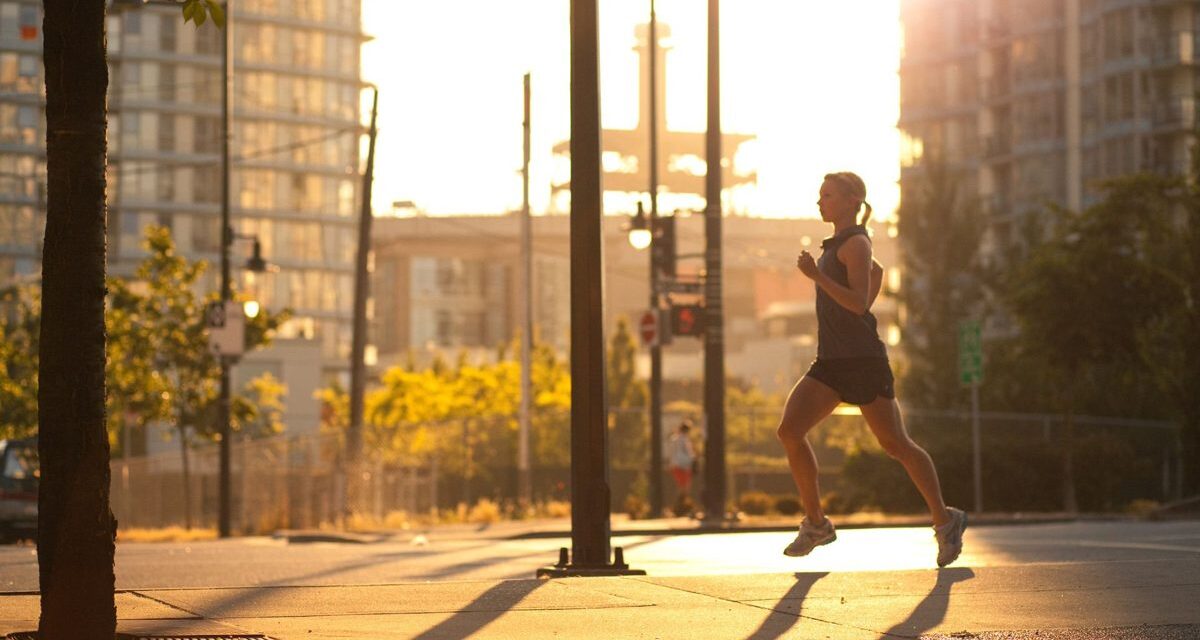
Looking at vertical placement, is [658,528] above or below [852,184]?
below

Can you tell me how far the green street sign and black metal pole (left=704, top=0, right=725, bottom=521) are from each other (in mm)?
3845

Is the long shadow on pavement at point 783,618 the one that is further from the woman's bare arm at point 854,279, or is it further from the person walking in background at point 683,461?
the person walking in background at point 683,461

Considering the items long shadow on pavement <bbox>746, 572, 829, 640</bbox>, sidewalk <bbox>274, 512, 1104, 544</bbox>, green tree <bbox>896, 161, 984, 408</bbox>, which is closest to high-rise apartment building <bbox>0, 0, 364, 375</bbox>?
green tree <bbox>896, 161, 984, 408</bbox>

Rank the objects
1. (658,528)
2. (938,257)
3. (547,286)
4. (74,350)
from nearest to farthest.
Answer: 1. (74,350)
2. (658,528)
3. (938,257)
4. (547,286)

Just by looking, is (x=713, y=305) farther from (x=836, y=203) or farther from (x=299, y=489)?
(x=836, y=203)

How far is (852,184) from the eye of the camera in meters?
10.0

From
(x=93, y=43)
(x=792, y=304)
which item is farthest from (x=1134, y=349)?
(x=792, y=304)

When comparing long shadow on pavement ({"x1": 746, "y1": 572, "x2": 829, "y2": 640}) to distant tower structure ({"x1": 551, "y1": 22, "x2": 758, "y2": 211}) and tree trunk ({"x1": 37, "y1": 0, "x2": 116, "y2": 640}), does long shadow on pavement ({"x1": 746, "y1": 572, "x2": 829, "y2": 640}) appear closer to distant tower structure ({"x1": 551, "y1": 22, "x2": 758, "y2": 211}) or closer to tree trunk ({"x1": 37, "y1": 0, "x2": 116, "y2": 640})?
tree trunk ({"x1": 37, "y1": 0, "x2": 116, "y2": 640})

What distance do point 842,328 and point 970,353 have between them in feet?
68.3

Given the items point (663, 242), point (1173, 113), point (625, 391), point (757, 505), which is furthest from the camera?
point (1173, 113)

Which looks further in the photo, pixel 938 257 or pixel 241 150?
pixel 241 150

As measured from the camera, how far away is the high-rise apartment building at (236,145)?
119 metres

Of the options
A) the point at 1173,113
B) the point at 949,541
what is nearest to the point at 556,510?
the point at 949,541

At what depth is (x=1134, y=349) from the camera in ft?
117
